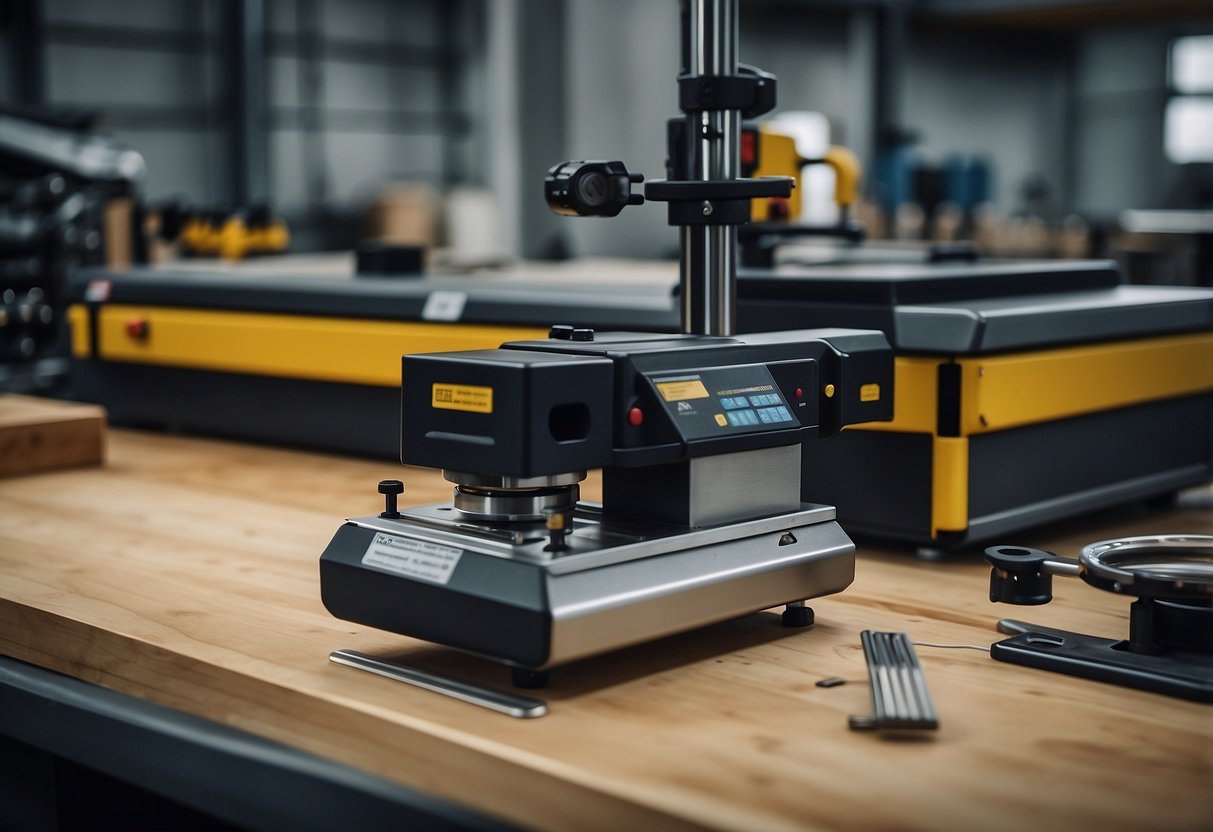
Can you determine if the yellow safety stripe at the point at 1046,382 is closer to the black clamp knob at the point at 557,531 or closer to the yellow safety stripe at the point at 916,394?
the yellow safety stripe at the point at 916,394

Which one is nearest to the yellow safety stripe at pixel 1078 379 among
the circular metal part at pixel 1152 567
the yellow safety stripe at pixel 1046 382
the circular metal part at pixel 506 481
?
the yellow safety stripe at pixel 1046 382

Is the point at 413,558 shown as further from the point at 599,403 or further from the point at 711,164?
the point at 711,164

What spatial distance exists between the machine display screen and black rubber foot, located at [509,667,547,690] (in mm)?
212

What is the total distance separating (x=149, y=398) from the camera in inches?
103

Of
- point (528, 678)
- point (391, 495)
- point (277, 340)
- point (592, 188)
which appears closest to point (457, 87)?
point (277, 340)

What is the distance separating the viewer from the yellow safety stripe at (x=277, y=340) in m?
2.11

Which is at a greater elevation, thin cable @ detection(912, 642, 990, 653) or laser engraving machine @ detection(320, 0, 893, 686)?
laser engraving machine @ detection(320, 0, 893, 686)

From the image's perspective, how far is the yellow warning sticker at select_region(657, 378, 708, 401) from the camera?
109cm

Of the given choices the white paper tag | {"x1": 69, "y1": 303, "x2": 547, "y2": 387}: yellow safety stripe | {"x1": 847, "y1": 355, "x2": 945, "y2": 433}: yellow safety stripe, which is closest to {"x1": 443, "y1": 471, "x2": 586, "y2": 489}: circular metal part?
{"x1": 847, "y1": 355, "x2": 945, "y2": 433}: yellow safety stripe

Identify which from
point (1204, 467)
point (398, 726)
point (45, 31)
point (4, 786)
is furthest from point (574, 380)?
point (45, 31)

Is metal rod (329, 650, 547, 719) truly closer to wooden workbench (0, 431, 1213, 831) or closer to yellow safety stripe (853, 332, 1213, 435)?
wooden workbench (0, 431, 1213, 831)

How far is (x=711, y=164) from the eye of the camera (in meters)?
1.29

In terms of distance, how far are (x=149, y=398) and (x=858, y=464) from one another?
1535 mm

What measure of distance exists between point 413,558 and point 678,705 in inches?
9.1
